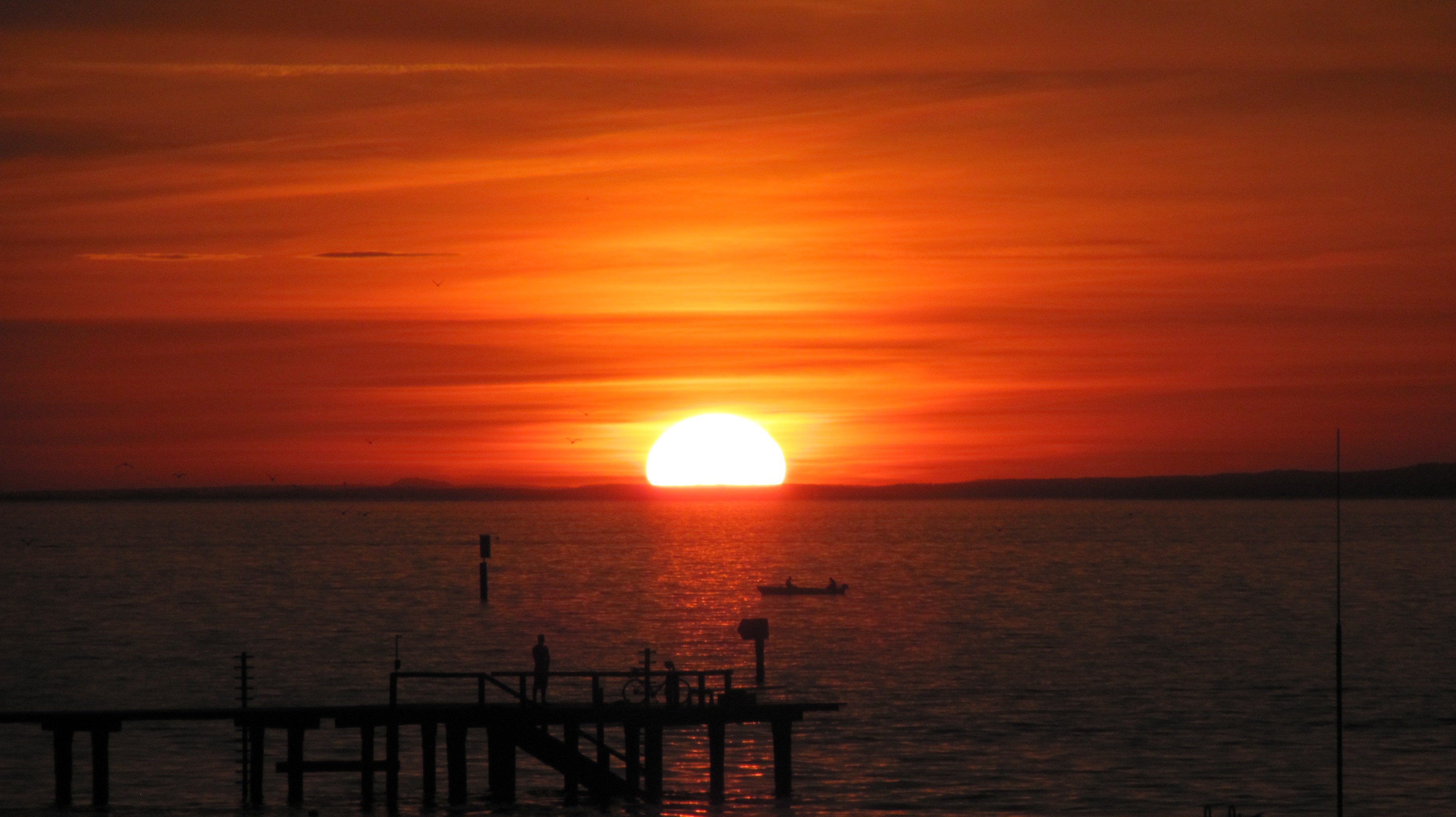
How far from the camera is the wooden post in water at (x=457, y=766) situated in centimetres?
4291

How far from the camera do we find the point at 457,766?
141 feet

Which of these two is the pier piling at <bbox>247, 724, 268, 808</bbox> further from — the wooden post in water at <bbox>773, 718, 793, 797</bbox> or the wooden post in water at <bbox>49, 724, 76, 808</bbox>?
the wooden post in water at <bbox>773, 718, 793, 797</bbox>

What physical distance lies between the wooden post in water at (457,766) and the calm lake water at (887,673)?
54 centimetres

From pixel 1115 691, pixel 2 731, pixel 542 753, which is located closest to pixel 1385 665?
pixel 1115 691

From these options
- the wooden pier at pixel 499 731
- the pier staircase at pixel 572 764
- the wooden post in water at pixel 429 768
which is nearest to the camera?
the wooden pier at pixel 499 731

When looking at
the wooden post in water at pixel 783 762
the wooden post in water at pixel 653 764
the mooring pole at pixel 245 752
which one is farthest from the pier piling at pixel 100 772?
the wooden post in water at pixel 783 762

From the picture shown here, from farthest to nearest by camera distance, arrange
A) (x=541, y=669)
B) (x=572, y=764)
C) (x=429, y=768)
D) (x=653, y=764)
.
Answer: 1. (x=653, y=764)
2. (x=429, y=768)
3. (x=541, y=669)
4. (x=572, y=764)

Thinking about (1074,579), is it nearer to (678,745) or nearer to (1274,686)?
(1274,686)

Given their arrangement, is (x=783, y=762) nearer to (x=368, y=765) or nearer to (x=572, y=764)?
(x=572, y=764)

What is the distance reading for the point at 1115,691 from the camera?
71.6 m

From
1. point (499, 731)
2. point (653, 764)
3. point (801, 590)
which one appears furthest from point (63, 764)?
point (801, 590)

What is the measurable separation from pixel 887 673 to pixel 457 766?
3846 centimetres

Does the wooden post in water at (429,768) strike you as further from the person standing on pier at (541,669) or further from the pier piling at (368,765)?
the person standing on pier at (541,669)

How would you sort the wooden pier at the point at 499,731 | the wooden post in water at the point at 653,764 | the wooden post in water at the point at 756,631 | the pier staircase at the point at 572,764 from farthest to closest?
the wooden post in water at the point at 756,631, the wooden post in water at the point at 653,764, the pier staircase at the point at 572,764, the wooden pier at the point at 499,731
